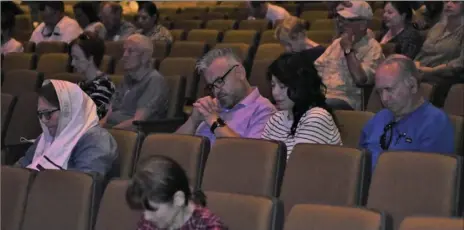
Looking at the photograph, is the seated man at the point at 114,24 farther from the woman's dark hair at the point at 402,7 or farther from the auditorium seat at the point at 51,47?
the woman's dark hair at the point at 402,7

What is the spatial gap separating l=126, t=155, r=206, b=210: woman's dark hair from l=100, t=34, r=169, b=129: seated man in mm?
2392

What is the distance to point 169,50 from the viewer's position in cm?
709

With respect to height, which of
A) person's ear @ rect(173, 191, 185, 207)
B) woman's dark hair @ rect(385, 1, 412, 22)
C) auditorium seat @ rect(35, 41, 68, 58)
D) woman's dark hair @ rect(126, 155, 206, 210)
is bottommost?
person's ear @ rect(173, 191, 185, 207)

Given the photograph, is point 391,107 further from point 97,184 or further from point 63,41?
point 63,41

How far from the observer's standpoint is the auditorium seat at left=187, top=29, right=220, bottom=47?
748 centimetres

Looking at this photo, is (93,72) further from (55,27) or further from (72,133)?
(55,27)

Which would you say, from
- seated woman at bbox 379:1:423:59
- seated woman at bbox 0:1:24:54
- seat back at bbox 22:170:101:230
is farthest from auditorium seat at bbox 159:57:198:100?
seat back at bbox 22:170:101:230

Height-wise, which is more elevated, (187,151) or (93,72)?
(93,72)

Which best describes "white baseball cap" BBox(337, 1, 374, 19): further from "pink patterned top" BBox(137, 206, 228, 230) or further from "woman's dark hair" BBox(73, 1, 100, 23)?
"woman's dark hair" BBox(73, 1, 100, 23)

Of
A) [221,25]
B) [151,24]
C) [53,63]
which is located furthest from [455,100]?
[221,25]

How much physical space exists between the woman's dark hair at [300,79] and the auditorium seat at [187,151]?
0.39 meters

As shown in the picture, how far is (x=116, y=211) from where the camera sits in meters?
3.20

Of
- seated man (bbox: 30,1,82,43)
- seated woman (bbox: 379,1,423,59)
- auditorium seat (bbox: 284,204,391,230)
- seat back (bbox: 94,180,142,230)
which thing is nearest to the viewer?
auditorium seat (bbox: 284,204,391,230)

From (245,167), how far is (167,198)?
2.93 ft
